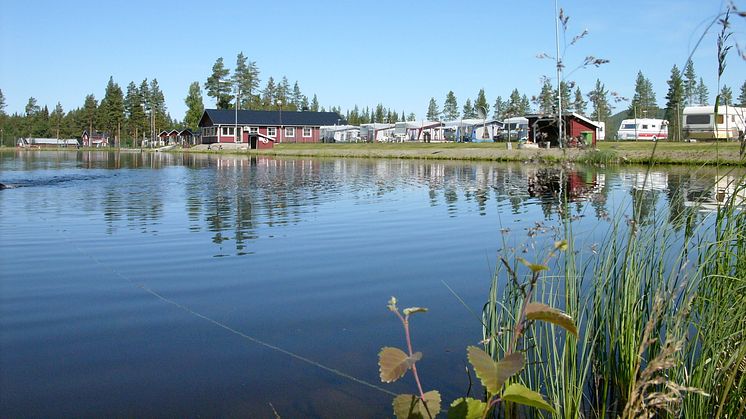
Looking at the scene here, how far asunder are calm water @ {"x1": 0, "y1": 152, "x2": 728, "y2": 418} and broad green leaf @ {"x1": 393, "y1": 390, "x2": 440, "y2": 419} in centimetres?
160

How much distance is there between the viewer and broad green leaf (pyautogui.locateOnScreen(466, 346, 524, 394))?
243cm

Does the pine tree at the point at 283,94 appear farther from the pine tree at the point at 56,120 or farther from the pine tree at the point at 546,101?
the pine tree at the point at 546,101

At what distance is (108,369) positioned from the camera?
534cm

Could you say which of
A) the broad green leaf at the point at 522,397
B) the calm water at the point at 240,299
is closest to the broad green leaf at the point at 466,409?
the broad green leaf at the point at 522,397

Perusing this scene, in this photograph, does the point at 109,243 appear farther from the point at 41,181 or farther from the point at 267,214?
the point at 41,181

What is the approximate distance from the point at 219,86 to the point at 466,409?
112 m

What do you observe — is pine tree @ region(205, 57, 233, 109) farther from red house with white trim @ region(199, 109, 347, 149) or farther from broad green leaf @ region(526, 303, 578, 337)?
broad green leaf @ region(526, 303, 578, 337)

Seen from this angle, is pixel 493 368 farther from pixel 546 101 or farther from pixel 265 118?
pixel 265 118

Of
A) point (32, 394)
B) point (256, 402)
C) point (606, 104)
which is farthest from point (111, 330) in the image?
point (606, 104)

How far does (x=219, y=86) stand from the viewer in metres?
110

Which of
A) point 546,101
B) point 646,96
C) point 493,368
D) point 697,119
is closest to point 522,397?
point 493,368

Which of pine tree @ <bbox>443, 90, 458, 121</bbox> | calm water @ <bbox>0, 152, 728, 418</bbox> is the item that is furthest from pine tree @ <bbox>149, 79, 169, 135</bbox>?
calm water @ <bbox>0, 152, 728, 418</bbox>

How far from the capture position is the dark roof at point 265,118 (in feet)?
278

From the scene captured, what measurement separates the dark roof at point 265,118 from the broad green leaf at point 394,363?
83.9 m
